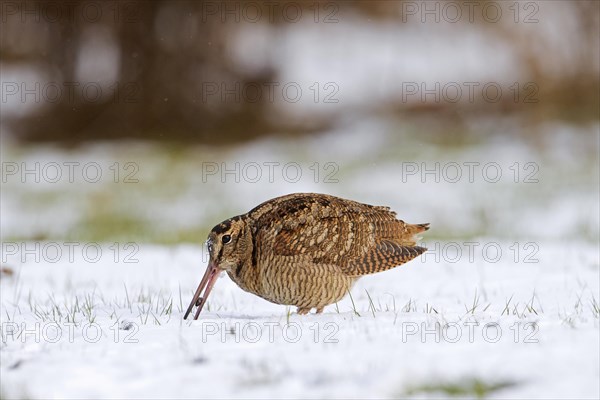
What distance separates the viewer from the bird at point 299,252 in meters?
5.32

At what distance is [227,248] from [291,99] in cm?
1631

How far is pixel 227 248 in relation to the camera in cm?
540

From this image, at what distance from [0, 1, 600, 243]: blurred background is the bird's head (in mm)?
8293

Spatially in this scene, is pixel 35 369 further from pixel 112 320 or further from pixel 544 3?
pixel 544 3

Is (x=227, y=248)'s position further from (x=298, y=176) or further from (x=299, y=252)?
(x=298, y=176)

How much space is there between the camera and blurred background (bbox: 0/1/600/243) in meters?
15.4

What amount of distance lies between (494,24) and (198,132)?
271 inches

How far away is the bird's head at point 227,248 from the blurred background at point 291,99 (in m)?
8.29
